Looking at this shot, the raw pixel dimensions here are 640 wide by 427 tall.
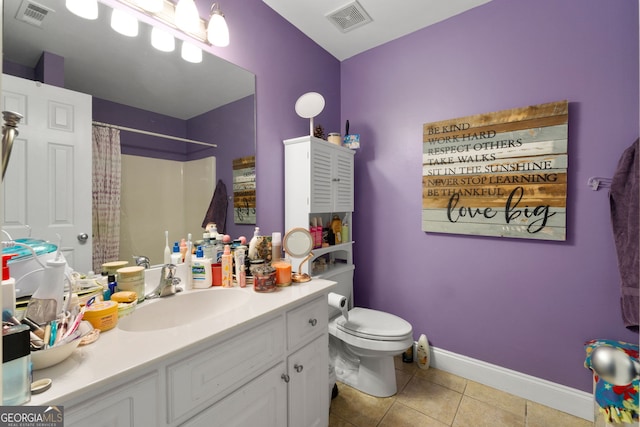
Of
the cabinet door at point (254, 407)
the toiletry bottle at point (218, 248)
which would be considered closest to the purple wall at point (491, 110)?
the toiletry bottle at point (218, 248)

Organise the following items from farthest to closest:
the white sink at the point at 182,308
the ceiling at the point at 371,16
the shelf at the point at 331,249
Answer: the shelf at the point at 331,249 < the ceiling at the point at 371,16 < the white sink at the point at 182,308

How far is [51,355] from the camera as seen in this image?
0.73 metres

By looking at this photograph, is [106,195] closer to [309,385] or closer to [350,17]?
[309,385]

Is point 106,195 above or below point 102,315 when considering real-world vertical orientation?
above

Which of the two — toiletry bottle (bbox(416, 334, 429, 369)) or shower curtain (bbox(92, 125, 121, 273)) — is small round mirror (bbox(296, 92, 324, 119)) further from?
toiletry bottle (bbox(416, 334, 429, 369))

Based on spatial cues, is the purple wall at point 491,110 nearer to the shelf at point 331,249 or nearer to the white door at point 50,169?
the shelf at point 331,249

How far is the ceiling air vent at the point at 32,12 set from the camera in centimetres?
103

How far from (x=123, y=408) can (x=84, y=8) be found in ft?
4.67

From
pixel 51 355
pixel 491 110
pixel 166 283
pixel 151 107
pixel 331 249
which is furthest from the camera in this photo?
pixel 331 249

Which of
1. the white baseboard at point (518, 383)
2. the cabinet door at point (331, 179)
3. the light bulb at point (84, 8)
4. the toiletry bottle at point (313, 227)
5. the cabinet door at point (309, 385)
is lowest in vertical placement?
the white baseboard at point (518, 383)

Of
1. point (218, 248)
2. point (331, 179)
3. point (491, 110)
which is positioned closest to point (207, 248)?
point (218, 248)

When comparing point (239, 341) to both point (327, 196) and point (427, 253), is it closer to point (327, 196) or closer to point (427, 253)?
point (327, 196)

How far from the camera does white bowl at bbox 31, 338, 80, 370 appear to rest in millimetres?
715

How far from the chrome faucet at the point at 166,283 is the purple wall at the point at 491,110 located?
1.51 m
